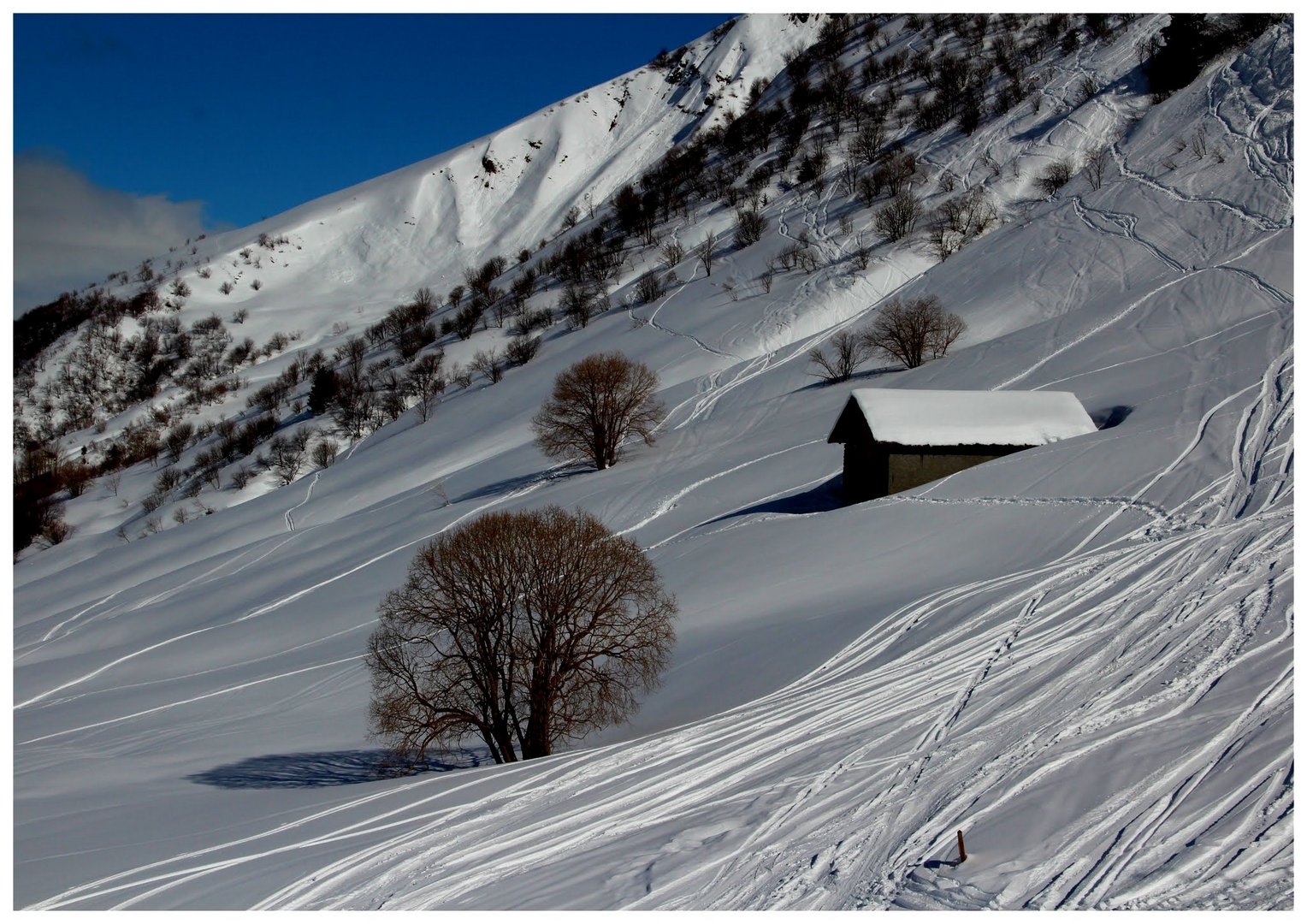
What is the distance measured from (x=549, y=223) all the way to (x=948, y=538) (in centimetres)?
8578

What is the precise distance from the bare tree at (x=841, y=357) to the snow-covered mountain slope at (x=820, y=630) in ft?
3.96

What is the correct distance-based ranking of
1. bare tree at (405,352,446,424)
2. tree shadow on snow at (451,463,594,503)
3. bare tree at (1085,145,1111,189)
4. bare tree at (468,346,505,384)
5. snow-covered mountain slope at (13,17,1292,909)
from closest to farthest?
snow-covered mountain slope at (13,17,1292,909), tree shadow on snow at (451,463,594,503), bare tree at (1085,145,1111,189), bare tree at (468,346,505,384), bare tree at (405,352,446,424)

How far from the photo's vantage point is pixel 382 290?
316 feet

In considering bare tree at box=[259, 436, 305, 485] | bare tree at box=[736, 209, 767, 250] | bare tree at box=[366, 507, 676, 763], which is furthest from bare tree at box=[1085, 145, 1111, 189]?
bare tree at box=[366, 507, 676, 763]

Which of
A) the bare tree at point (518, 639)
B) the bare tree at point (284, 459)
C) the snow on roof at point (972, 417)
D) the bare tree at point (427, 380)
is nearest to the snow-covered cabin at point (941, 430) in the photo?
the snow on roof at point (972, 417)

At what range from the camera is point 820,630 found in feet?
53.8

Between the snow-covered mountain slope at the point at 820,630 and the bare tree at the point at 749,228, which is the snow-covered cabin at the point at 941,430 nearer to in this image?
the snow-covered mountain slope at the point at 820,630

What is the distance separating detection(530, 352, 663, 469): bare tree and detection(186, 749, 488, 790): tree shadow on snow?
20913 millimetres

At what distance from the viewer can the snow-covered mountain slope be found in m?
8.43

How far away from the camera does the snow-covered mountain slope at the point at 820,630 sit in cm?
843

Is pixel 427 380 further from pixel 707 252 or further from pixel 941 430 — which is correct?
pixel 941 430

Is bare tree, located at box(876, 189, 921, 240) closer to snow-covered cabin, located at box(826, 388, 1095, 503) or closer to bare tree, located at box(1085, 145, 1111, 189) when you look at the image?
bare tree, located at box(1085, 145, 1111, 189)
